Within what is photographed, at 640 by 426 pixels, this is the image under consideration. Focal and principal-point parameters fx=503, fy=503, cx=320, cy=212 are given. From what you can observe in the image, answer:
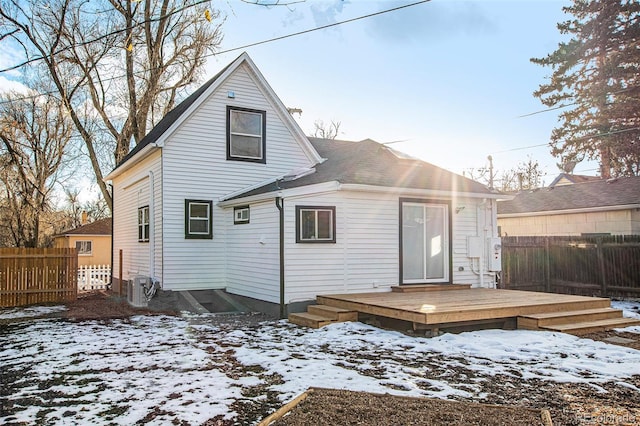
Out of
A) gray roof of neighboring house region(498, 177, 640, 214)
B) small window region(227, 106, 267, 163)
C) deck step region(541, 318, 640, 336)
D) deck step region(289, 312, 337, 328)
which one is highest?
small window region(227, 106, 267, 163)

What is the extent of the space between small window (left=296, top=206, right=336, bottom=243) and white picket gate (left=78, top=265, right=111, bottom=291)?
35.8ft

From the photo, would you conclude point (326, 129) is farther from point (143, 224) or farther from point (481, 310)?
point (481, 310)

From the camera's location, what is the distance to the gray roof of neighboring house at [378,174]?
11.0m

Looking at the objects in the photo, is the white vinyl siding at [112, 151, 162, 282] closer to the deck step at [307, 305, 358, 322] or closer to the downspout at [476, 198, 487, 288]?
the deck step at [307, 305, 358, 322]

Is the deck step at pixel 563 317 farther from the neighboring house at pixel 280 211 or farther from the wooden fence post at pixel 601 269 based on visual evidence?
the wooden fence post at pixel 601 269

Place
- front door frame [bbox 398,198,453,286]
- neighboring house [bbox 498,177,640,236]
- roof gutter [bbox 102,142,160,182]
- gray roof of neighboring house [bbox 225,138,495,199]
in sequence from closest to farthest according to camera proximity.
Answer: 1. gray roof of neighboring house [bbox 225,138,495,199]
2. front door frame [bbox 398,198,453,286]
3. roof gutter [bbox 102,142,160,182]
4. neighboring house [bbox 498,177,640,236]

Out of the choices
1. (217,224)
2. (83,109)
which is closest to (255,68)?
(217,224)

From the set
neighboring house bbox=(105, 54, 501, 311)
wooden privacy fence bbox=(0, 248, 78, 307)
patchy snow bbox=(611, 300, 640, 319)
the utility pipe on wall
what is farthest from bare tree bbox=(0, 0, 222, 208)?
patchy snow bbox=(611, 300, 640, 319)

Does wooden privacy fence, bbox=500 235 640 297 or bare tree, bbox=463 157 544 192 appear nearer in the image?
wooden privacy fence, bbox=500 235 640 297

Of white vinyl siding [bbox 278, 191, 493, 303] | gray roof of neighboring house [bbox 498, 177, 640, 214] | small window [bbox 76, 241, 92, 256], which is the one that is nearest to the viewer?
white vinyl siding [bbox 278, 191, 493, 303]

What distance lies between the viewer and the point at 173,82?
22109mm

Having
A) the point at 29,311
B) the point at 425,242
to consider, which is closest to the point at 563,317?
the point at 425,242

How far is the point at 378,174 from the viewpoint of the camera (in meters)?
11.5

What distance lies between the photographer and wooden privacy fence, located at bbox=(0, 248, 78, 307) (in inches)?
507
